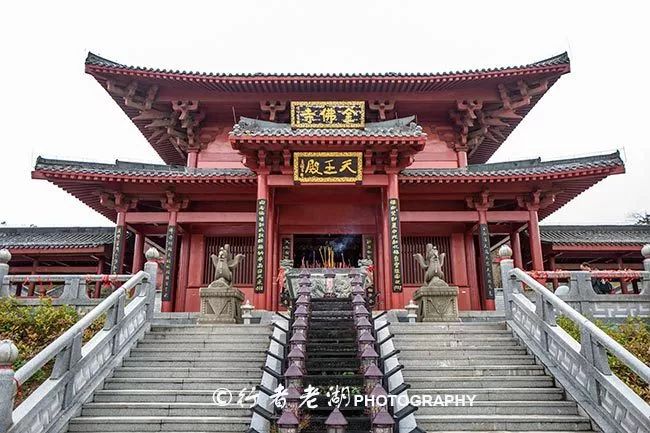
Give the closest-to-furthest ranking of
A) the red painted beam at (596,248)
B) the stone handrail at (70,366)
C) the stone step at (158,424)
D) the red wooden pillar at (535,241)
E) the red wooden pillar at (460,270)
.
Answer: the stone handrail at (70,366) → the stone step at (158,424) → the red wooden pillar at (535,241) → the red wooden pillar at (460,270) → the red painted beam at (596,248)

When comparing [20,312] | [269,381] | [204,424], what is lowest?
[204,424]

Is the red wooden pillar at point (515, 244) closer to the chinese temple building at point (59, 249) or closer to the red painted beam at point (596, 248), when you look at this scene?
the red painted beam at point (596, 248)

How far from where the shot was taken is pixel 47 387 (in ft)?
19.8

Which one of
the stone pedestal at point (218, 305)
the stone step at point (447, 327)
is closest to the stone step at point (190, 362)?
the stone pedestal at point (218, 305)

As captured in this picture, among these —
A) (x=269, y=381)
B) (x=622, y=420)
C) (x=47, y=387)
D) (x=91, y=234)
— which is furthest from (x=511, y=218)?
(x=91, y=234)

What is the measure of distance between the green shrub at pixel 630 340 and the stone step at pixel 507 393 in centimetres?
138

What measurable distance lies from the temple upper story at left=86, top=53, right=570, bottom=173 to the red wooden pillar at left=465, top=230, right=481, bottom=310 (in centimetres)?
273

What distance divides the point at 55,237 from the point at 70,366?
543 inches

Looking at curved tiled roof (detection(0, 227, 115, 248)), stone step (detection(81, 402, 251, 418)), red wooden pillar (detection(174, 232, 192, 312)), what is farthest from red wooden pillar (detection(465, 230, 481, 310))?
curved tiled roof (detection(0, 227, 115, 248))

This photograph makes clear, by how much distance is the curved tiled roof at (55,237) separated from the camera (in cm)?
1714

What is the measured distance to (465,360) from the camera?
25.5 ft

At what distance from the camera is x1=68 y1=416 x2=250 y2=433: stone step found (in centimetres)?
611

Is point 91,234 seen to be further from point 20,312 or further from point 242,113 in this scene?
point 20,312

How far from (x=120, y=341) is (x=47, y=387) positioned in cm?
204
